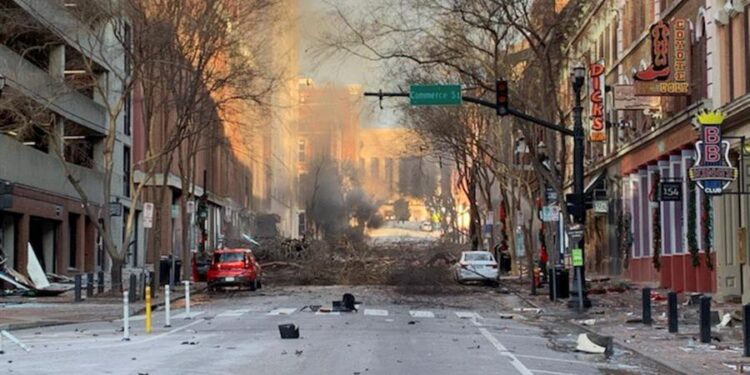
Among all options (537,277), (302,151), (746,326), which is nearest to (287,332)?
(746,326)

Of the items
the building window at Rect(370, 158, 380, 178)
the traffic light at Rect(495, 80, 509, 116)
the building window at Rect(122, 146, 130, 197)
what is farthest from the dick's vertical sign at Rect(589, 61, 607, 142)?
the building window at Rect(370, 158, 380, 178)

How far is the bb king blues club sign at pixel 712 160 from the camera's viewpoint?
24047 mm

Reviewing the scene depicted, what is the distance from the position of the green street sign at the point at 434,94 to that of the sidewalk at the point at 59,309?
923 cm

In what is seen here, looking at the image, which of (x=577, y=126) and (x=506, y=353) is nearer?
(x=506, y=353)

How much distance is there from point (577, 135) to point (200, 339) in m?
12.1

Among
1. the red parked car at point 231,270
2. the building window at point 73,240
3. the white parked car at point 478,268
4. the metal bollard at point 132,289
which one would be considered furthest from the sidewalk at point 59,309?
the white parked car at point 478,268

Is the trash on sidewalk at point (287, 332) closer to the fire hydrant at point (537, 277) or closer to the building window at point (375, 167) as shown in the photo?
the fire hydrant at point (537, 277)

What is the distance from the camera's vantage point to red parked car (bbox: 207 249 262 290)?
37938 millimetres

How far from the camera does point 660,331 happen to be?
65.9ft

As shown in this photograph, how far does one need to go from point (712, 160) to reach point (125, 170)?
36185 millimetres

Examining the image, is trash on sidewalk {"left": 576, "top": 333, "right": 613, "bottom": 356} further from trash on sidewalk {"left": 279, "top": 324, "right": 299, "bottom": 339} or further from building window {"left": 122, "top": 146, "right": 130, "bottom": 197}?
building window {"left": 122, "top": 146, "right": 130, "bottom": 197}

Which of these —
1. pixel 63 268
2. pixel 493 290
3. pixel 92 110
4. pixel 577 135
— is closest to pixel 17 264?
pixel 63 268

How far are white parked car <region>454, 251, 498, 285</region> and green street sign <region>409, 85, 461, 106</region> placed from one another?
50.4ft

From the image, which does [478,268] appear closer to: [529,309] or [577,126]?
[529,309]
